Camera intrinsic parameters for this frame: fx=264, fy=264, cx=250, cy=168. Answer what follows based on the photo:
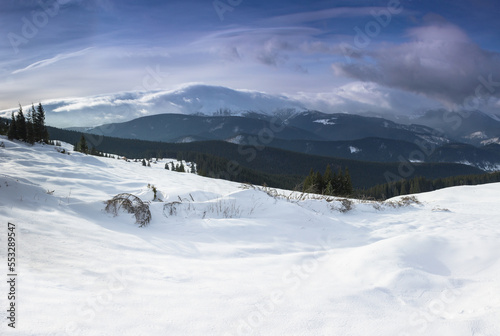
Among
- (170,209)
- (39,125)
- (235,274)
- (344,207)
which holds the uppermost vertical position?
(39,125)

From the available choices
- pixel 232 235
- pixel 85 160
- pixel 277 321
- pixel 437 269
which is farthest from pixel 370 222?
pixel 85 160

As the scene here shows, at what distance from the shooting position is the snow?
2479 millimetres

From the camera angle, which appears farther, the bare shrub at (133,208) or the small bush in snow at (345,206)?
the small bush in snow at (345,206)

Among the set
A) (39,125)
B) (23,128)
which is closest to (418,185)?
(39,125)

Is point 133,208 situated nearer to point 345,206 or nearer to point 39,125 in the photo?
point 345,206

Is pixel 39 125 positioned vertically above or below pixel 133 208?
above

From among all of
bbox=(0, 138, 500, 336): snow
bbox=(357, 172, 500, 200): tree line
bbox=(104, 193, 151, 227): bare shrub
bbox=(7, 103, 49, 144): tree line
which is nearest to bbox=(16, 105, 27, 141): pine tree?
bbox=(7, 103, 49, 144): tree line

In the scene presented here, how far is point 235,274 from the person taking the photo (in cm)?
374

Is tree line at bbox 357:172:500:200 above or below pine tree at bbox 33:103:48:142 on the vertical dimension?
below

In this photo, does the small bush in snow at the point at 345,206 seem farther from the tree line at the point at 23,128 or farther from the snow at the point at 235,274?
the tree line at the point at 23,128

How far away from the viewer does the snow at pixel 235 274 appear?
248cm

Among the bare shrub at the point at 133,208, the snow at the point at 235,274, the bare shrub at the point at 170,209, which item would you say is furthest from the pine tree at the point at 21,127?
the bare shrub at the point at 170,209

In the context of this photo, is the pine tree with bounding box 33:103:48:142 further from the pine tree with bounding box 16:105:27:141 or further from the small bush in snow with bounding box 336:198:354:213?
the small bush in snow with bounding box 336:198:354:213

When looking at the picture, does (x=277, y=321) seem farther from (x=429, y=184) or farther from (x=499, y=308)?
(x=429, y=184)
